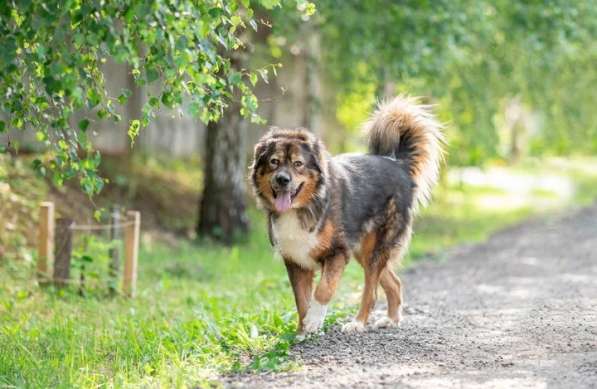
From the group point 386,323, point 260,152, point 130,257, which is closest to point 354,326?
point 386,323

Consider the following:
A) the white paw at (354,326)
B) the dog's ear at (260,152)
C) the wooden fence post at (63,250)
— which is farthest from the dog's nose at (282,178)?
the wooden fence post at (63,250)

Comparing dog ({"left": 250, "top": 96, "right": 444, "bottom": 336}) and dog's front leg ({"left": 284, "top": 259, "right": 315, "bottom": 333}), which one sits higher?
dog ({"left": 250, "top": 96, "right": 444, "bottom": 336})

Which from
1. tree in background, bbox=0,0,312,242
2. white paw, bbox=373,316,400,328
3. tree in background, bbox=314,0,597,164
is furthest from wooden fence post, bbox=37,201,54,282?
Answer: tree in background, bbox=314,0,597,164

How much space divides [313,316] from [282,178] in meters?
1.13

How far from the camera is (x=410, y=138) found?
27.2ft

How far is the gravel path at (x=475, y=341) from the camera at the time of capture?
5.86 meters

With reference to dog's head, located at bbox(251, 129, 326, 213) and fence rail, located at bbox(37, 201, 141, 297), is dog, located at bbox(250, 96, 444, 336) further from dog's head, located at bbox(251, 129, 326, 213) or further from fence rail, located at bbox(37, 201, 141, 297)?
fence rail, located at bbox(37, 201, 141, 297)

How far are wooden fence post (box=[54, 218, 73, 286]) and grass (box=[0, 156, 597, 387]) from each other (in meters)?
0.17

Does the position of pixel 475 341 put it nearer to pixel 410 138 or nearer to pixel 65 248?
pixel 410 138

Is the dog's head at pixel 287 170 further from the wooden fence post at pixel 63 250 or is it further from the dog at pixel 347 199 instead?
the wooden fence post at pixel 63 250

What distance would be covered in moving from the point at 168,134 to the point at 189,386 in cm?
1455

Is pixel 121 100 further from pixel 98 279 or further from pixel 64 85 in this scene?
pixel 98 279

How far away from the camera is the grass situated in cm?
641

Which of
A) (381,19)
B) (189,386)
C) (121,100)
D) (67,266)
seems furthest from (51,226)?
(381,19)
